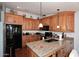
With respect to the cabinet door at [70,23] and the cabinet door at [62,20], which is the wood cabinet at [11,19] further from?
the cabinet door at [70,23]

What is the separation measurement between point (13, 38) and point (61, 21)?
83 centimetres

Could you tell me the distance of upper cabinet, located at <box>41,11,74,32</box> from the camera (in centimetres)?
162

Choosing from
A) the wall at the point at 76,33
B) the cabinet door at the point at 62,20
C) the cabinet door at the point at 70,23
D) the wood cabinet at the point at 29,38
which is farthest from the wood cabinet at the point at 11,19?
the wall at the point at 76,33

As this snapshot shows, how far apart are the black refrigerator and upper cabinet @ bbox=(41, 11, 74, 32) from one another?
20.0 inches

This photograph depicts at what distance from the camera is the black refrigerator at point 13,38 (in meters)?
1.79

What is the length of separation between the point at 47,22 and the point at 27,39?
15.8 inches

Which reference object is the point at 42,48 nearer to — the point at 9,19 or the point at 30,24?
the point at 30,24

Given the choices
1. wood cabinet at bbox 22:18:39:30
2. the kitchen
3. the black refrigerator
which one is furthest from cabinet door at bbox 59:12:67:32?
the black refrigerator

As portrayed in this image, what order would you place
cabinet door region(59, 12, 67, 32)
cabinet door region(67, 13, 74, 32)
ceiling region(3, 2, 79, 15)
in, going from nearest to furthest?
1. ceiling region(3, 2, 79, 15)
2. cabinet door region(59, 12, 67, 32)
3. cabinet door region(67, 13, 74, 32)

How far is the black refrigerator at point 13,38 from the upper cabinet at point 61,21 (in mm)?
509

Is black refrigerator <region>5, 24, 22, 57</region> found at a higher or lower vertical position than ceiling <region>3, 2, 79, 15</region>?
lower

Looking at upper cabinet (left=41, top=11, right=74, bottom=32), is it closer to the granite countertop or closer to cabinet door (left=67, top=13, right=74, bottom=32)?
cabinet door (left=67, top=13, right=74, bottom=32)

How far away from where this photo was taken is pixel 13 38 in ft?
6.16

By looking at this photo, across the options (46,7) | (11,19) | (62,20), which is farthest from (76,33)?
(11,19)
